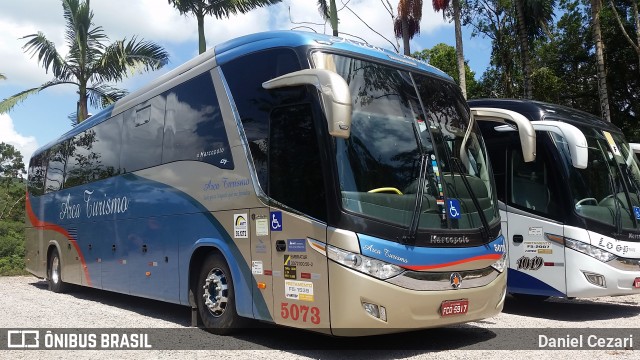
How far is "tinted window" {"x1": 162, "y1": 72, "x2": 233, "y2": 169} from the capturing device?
24.5ft

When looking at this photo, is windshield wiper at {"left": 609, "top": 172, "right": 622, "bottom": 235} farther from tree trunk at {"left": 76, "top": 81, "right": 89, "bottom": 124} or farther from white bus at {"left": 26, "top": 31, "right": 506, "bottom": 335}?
tree trunk at {"left": 76, "top": 81, "right": 89, "bottom": 124}

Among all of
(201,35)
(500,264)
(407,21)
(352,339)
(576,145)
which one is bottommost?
(352,339)

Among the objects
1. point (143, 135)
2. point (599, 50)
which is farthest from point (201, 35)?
point (599, 50)

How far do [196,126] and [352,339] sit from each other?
3.31 meters

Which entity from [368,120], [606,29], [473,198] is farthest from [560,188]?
[606,29]

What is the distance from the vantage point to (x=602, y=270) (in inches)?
332

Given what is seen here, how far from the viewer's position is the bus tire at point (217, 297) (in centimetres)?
722

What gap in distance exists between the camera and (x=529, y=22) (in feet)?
75.5

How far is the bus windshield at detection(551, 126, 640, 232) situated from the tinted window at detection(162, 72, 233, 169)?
15.9 feet

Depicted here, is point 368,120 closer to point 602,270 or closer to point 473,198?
point 473,198

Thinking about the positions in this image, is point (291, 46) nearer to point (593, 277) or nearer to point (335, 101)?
point (335, 101)

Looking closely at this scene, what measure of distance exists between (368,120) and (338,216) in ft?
3.61

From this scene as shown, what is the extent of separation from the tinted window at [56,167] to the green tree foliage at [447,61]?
2091 cm

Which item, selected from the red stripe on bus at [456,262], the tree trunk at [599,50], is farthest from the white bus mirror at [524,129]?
the tree trunk at [599,50]
